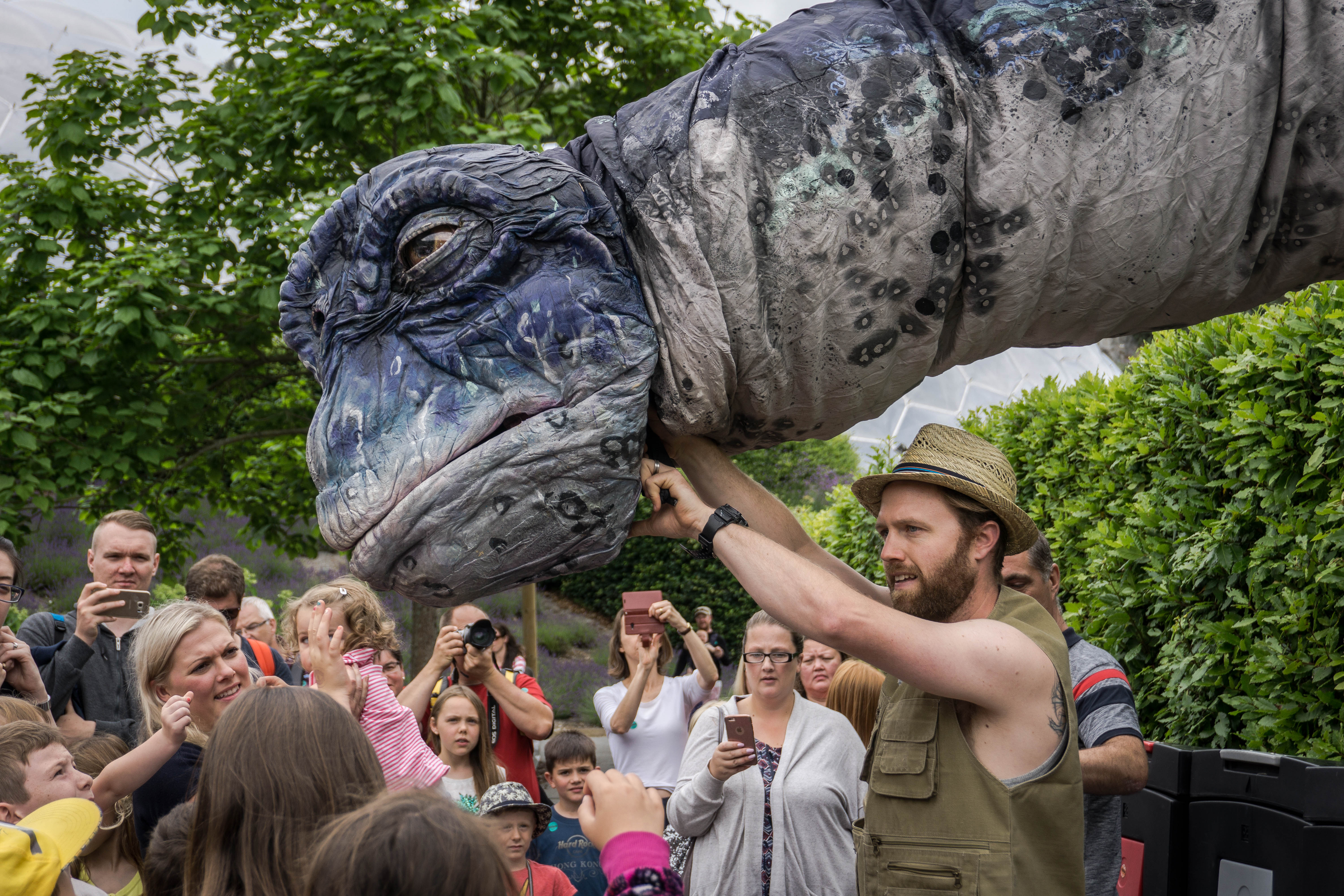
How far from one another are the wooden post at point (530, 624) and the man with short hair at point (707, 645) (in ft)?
4.95

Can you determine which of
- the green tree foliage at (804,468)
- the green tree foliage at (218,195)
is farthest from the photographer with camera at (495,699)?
the green tree foliage at (804,468)

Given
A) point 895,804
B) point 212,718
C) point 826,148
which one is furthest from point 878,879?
point 212,718

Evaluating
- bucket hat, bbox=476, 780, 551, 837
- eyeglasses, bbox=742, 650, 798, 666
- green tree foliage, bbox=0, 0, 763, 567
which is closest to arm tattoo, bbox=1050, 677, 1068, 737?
eyeglasses, bbox=742, 650, 798, 666

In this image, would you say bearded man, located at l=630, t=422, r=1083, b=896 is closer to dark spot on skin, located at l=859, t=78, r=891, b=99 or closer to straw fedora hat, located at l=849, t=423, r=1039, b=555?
straw fedora hat, located at l=849, t=423, r=1039, b=555

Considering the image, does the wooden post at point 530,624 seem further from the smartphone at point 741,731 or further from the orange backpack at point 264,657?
the smartphone at point 741,731

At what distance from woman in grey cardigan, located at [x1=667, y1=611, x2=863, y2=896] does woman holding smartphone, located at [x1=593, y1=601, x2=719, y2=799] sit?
1.77 meters

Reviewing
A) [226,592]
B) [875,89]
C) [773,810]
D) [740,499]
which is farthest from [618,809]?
[226,592]

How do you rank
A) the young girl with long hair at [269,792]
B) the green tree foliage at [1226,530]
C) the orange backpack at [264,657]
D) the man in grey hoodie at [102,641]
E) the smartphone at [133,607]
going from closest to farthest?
the young girl with long hair at [269,792] → the green tree foliage at [1226,530] → the man in grey hoodie at [102,641] → the smartphone at [133,607] → the orange backpack at [264,657]

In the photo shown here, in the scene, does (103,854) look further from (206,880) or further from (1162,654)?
(1162,654)

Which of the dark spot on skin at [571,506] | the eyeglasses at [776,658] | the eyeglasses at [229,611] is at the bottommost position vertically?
the dark spot on skin at [571,506]

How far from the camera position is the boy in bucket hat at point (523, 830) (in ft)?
15.0

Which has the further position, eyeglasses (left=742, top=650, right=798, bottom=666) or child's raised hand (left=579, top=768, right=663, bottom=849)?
eyeglasses (left=742, top=650, right=798, bottom=666)

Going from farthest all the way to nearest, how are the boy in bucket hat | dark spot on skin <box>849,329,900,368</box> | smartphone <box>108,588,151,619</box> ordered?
smartphone <box>108,588,151,619</box> → the boy in bucket hat → dark spot on skin <box>849,329,900,368</box>

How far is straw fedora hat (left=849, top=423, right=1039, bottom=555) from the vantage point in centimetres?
291
